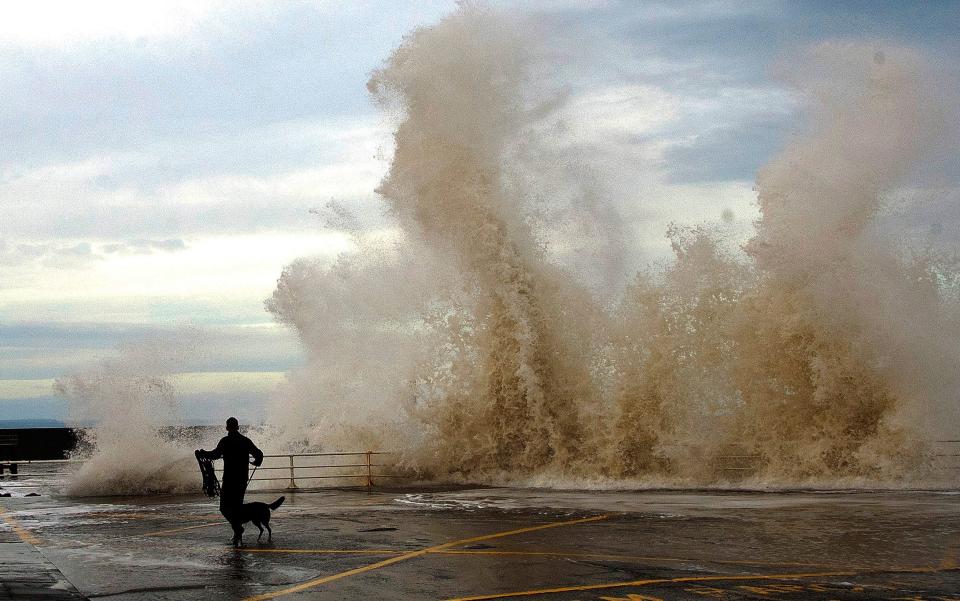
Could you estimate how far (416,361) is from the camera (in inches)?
1129

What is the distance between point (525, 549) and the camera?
11734mm

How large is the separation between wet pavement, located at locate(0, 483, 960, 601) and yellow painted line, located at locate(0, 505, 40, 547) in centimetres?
2

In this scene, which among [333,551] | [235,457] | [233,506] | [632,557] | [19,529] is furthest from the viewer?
[19,529]

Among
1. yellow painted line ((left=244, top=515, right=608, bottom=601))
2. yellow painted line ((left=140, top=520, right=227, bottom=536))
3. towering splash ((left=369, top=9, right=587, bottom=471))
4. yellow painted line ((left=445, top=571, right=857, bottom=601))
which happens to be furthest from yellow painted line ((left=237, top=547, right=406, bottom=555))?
towering splash ((left=369, top=9, right=587, bottom=471))

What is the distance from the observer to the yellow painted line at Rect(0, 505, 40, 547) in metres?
13.1

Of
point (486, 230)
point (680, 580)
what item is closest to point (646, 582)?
point (680, 580)

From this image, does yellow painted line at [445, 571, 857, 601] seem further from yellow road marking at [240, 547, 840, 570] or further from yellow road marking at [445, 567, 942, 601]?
yellow road marking at [240, 547, 840, 570]

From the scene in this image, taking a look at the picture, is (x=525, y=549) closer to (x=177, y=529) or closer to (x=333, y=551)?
(x=333, y=551)

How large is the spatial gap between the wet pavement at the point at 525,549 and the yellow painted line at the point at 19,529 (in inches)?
0.7

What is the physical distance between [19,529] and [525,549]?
7.80 metres

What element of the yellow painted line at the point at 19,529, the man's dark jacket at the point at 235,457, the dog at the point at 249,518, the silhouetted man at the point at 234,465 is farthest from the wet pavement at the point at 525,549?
the man's dark jacket at the point at 235,457

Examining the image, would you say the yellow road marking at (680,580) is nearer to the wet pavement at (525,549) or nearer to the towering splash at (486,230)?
the wet pavement at (525,549)

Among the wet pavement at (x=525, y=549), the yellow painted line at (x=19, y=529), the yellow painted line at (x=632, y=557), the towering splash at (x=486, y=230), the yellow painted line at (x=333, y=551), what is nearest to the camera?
the wet pavement at (x=525, y=549)

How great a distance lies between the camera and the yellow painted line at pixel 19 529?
13109 mm
